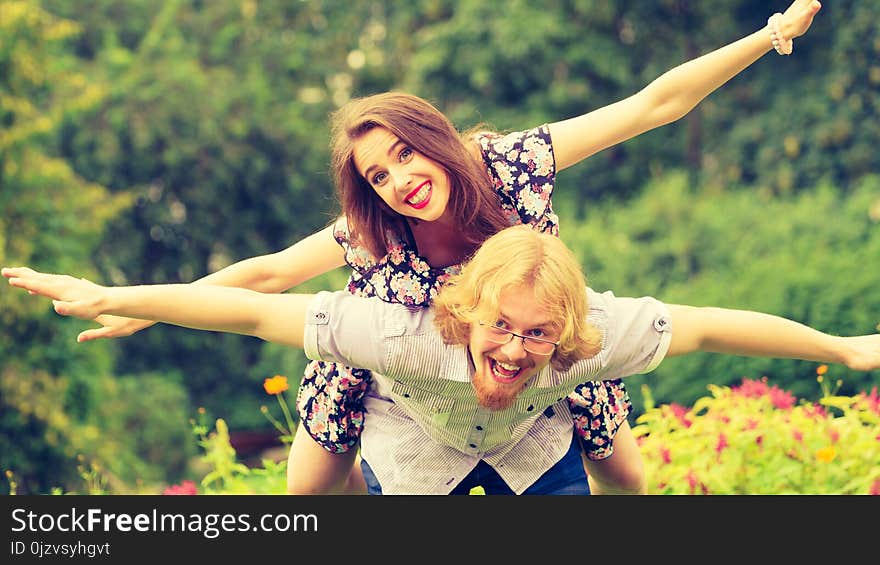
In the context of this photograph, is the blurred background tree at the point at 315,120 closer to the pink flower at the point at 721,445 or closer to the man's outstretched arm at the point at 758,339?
the pink flower at the point at 721,445

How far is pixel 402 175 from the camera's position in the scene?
10.8 feet

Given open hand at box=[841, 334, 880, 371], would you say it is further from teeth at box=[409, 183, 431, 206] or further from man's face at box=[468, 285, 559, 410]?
teeth at box=[409, 183, 431, 206]

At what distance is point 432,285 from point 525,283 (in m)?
0.35

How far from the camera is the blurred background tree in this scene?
14797mm

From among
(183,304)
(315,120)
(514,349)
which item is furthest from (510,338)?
(315,120)

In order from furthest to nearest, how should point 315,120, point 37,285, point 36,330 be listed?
point 315,120 → point 36,330 → point 37,285

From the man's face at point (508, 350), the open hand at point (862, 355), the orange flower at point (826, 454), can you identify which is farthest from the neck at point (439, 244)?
the orange flower at point (826, 454)

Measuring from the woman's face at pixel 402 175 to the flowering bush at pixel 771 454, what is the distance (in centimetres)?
193

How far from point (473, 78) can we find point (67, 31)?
7615mm

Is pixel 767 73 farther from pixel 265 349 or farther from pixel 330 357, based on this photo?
pixel 330 357

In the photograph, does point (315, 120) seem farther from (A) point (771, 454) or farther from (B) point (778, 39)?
(B) point (778, 39)

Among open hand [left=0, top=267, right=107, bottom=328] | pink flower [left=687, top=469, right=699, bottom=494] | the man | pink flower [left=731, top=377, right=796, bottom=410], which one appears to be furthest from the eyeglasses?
pink flower [left=731, top=377, right=796, bottom=410]

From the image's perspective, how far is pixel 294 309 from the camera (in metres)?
3.13

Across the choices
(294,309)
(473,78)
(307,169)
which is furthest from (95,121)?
(294,309)
